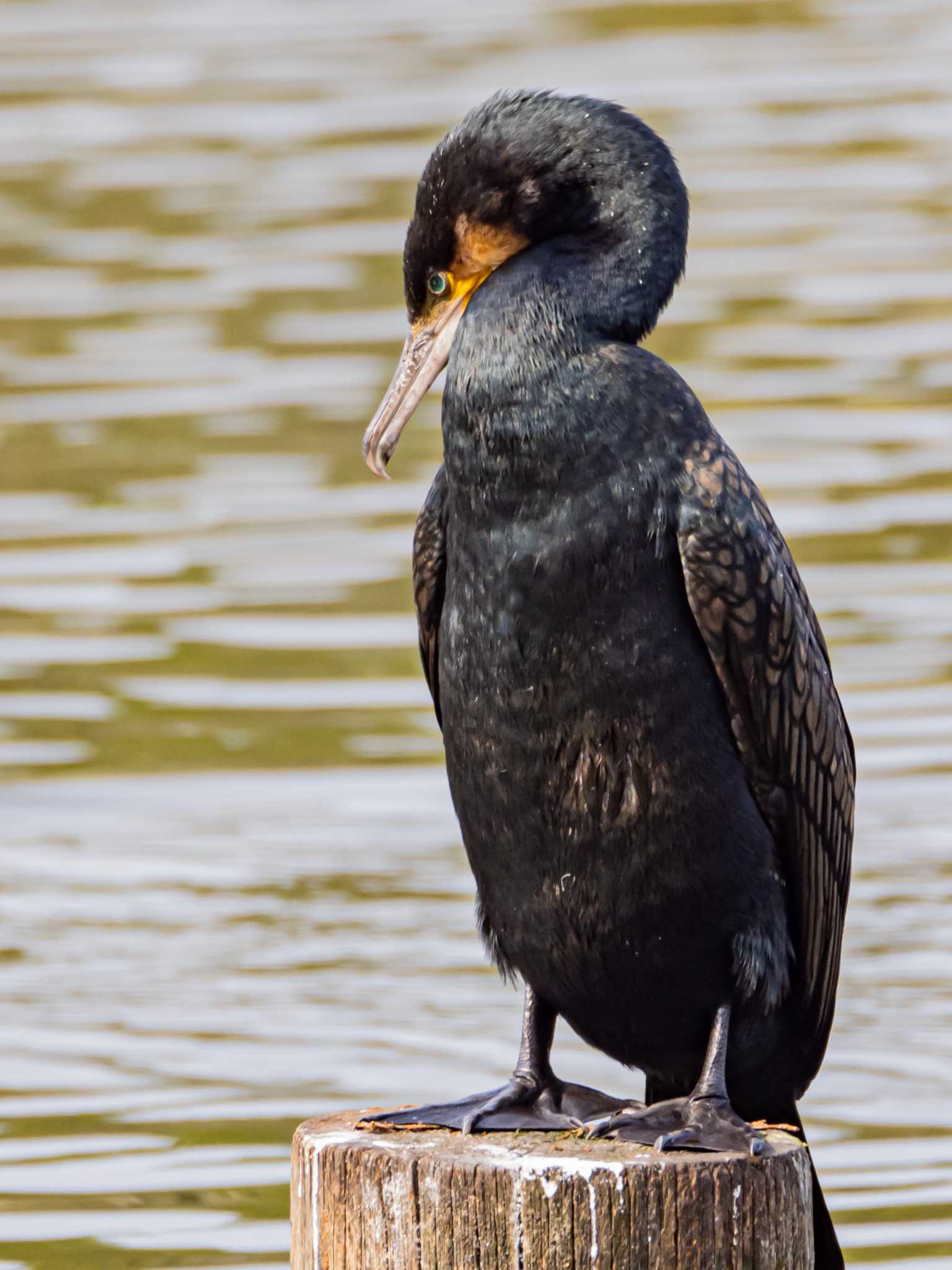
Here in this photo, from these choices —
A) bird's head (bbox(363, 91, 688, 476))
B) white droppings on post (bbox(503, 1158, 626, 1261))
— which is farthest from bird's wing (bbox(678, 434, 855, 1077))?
white droppings on post (bbox(503, 1158, 626, 1261))

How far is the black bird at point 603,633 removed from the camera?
445 centimetres

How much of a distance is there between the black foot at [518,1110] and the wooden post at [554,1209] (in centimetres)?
21

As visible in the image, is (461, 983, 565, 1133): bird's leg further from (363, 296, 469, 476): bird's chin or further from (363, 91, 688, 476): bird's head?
(363, 91, 688, 476): bird's head

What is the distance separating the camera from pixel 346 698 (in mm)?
10695

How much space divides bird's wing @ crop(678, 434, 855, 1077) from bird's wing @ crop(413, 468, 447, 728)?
20.1 inches

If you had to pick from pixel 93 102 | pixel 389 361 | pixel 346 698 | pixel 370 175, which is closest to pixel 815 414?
pixel 389 361

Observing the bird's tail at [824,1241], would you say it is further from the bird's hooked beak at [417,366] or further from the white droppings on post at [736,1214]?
the bird's hooked beak at [417,366]

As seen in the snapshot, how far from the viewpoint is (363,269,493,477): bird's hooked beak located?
4.70m

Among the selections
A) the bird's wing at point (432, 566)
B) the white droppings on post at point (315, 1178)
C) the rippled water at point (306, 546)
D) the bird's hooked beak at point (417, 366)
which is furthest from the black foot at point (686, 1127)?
the rippled water at point (306, 546)

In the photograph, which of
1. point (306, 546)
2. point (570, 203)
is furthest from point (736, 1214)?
point (306, 546)

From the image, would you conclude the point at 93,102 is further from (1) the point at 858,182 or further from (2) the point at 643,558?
(2) the point at 643,558

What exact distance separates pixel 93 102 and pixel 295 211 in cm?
325

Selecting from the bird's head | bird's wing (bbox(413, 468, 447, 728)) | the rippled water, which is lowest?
the rippled water

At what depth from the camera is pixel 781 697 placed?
463cm
